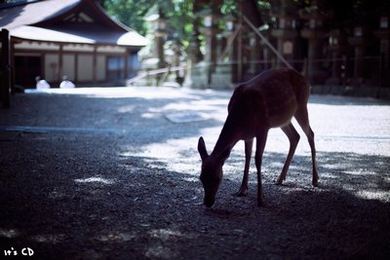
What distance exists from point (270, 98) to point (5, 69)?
9494mm

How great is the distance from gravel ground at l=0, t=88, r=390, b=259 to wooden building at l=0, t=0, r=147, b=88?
13.6ft

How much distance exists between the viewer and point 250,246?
11.5ft

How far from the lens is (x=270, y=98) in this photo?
500cm


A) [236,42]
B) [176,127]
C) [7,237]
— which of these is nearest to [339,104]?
[176,127]

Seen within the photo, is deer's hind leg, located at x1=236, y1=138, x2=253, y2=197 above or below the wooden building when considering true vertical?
below

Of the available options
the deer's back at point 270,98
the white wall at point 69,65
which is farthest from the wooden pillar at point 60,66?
the deer's back at point 270,98

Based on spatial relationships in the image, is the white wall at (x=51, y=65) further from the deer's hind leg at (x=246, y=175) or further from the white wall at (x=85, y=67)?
the deer's hind leg at (x=246, y=175)

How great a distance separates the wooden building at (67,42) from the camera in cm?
1329

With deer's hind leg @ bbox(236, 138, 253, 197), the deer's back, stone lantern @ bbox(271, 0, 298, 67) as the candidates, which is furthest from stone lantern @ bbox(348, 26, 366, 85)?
deer's hind leg @ bbox(236, 138, 253, 197)

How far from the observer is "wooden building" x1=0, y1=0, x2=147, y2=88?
43.6ft

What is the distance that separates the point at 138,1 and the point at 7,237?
56.4 ft

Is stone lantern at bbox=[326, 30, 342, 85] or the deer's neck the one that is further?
stone lantern at bbox=[326, 30, 342, 85]

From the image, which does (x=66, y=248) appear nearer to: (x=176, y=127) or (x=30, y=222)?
(x=30, y=222)

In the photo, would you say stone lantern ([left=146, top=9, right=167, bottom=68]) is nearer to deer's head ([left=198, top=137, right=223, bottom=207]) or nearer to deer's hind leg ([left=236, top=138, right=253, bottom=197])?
deer's hind leg ([left=236, top=138, right=253, bottom=197])
